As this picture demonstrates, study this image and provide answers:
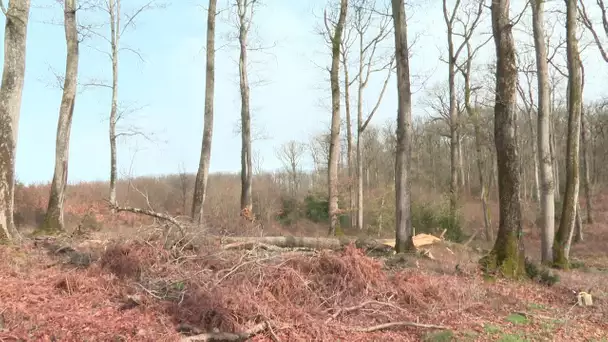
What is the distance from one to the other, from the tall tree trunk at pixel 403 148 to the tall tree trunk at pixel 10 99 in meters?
8.44

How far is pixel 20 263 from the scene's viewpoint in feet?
25.4

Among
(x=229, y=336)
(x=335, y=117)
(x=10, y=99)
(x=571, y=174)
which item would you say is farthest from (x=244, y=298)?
(x=335, y=117)

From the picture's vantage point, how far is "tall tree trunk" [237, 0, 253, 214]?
2022 centimetres

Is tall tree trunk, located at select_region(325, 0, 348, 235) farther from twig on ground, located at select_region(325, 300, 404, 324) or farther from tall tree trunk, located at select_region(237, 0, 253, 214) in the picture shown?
twig on ground, located at select_region(325, 300, 404, 324)

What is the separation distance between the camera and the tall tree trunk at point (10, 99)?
8.46 metres

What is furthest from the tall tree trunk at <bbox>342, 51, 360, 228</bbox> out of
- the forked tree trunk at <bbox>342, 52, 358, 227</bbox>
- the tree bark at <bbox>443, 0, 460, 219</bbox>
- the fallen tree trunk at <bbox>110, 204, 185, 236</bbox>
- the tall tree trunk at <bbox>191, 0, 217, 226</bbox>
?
the fallen tree trunk at <bbox>110, 204, 185, 236</bbox>

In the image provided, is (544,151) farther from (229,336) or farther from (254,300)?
(229,336)

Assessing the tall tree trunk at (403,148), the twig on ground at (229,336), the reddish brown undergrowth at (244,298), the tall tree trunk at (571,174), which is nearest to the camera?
the twig on ground at (229,336)

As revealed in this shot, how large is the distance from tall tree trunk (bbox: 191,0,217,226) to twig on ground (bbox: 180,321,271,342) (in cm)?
860

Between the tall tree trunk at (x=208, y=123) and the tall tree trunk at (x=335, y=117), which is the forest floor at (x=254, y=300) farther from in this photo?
the tall tree trunk at (x=335, y=117)

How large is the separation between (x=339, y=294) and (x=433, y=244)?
33.4ft

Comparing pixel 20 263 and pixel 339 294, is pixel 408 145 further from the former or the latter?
pixel 20 263

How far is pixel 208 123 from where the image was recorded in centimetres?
1520

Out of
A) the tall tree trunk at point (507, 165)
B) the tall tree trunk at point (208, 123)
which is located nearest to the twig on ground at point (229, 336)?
the tall tree trunk at point (507, 165)
